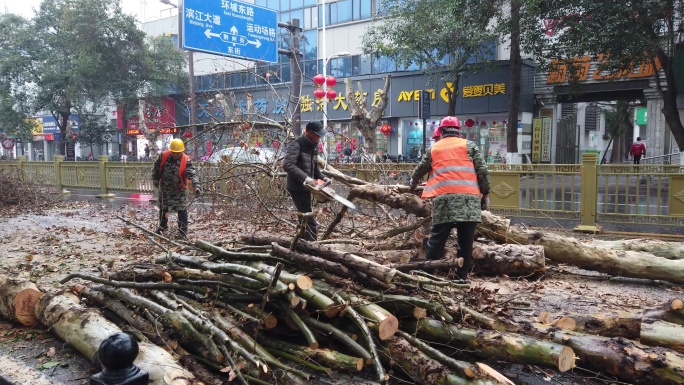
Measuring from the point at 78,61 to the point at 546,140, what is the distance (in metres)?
23.9

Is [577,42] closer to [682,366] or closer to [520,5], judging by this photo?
[520,5]

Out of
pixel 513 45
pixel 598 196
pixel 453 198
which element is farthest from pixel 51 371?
pixel 513 45

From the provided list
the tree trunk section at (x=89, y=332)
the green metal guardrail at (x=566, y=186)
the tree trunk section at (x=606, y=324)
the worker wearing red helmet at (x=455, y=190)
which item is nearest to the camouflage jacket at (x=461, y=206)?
the worker wearing red helmet at (x=455, y=190)

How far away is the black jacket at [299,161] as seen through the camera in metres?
5.97

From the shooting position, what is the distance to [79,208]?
13062mm

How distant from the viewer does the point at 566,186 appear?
907 cm

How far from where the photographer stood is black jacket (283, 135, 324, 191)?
5969 millimetres

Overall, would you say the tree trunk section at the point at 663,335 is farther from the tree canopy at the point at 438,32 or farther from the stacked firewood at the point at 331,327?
the tree canopy at the point at 438,32

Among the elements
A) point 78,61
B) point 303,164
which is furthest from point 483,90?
point 78,61

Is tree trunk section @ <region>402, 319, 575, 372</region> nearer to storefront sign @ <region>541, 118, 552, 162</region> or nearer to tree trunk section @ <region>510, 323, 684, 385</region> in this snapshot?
tree trunk section @ <region>510, 323, 684, 385</region>

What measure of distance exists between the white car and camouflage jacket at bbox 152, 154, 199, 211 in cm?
120

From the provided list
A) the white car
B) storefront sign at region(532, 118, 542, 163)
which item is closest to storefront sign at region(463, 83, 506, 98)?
storefront sign at region(532, 118, 542, 163)

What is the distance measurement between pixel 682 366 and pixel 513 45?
704 inches

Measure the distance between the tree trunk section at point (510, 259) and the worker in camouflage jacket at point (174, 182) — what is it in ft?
13.6
